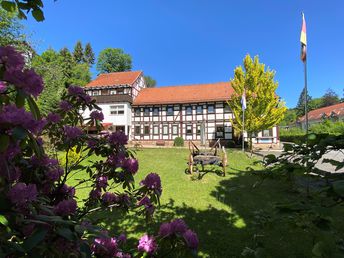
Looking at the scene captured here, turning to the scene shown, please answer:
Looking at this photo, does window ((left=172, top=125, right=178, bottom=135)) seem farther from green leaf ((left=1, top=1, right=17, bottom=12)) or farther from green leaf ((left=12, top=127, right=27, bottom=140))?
Result: green leaf ((left=12, top=127, right=27, bottom=140))

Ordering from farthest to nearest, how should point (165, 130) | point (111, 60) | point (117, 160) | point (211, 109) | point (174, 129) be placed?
point (111, 60)
point (165, 130)
point (174, 129)
point (211, 109)
point (117, 160)

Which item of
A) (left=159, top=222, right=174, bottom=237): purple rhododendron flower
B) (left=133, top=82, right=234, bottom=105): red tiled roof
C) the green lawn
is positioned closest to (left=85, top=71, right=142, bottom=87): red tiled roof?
(left=133, top=82, right=234, bottom=105): red tiled roof

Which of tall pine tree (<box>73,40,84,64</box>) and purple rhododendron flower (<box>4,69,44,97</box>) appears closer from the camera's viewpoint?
purple rhododendron flower (<box>4,69,44,97</box>)

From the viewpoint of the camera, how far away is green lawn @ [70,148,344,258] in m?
4.56

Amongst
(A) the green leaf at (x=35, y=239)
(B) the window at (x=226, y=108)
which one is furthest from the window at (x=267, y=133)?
(A) the green leaf at (x=35, y=239)

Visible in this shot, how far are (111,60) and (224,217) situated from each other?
174 ft

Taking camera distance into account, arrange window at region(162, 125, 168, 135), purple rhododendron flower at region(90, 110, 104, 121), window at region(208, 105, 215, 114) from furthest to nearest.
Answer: window at region(162, 125, 168, 135) → window at region(208, 105, 215, 114) → purple rhododendron flower at region(90, 110, 104, 121)

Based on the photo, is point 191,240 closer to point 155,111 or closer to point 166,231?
point 166,231

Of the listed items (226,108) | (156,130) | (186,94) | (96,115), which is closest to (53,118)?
(96,115)

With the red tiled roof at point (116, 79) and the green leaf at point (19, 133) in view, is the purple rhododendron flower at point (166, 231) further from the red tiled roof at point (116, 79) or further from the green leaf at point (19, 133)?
the red tiled roof at point (116, 79)

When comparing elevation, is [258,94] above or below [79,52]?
below

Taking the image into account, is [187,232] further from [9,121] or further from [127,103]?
[127,103]

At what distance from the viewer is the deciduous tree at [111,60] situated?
2159 inches

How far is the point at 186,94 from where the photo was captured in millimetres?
35062
